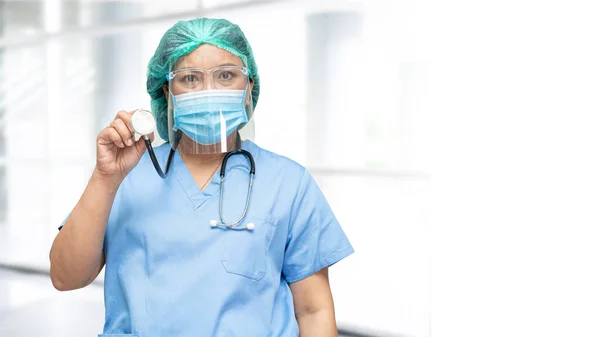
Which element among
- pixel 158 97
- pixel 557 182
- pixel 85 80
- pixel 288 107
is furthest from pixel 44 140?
pixel 557 182

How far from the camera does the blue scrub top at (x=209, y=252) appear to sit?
110cm

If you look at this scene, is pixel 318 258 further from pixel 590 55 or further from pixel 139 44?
pixel 139 44

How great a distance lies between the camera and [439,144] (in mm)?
1745

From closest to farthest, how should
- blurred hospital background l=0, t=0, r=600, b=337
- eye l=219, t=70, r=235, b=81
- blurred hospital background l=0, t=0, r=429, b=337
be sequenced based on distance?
1. eye l=219, t=70, r=235, b=81
2. blurred hospital background l=0, t=0, r=600, b=337
3. blurred hospital background l=0, t=0, r=429, b=337

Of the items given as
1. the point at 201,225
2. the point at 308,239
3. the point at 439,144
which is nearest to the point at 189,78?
the point at 201,225

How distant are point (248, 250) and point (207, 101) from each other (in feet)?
0.95

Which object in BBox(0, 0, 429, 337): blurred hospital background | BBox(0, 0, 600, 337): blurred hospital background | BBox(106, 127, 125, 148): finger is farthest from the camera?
BBox(0, 0, 429, 337): blurred hospital background

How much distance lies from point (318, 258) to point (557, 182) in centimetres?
74

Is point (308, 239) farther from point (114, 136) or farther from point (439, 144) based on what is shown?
point (439, 144)

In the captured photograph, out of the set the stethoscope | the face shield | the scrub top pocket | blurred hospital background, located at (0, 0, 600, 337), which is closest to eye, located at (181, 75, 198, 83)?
the face shield

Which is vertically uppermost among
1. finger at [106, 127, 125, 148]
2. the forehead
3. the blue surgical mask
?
the forehead

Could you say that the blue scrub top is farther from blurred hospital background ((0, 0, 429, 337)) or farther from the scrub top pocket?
blurred hospital background ((0, 0, 429, 337))

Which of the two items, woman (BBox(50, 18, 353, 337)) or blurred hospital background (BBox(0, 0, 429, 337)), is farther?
blurred hospital background (BBox(0, 0, 429, 337))

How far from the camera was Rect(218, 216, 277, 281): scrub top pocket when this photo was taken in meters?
1.11
